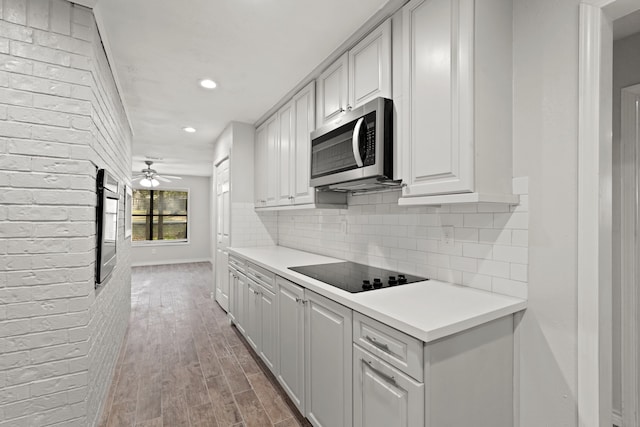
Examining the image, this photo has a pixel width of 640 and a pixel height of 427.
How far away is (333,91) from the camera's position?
228 cm

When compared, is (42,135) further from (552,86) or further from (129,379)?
(552,86)

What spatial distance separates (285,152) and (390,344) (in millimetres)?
2251

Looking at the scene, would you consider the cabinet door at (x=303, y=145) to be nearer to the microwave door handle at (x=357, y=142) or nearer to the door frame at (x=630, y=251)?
the microwave door handle at (x=357, y=142)

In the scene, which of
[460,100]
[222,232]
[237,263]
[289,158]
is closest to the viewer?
[460,100]

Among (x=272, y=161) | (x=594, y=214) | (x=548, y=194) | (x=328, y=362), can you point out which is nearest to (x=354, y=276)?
(x=328, y=362)

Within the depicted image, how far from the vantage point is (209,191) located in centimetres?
916

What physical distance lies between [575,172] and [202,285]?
6071 millimetres

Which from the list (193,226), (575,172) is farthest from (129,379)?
(193,226)

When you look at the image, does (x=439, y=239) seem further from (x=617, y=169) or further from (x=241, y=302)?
(x=241, y=302)

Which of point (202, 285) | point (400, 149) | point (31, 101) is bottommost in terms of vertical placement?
point (202, 285)

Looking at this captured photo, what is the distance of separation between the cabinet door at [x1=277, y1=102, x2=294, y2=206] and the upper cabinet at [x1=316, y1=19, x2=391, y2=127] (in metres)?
0.57

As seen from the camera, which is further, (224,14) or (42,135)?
(224,14)

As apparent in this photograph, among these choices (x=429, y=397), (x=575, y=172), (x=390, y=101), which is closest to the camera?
(x=429, y=397)

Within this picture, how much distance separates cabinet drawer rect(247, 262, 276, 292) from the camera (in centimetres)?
243
